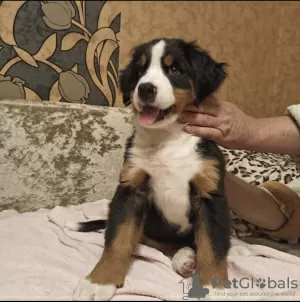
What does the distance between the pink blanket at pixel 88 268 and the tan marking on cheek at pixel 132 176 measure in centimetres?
25

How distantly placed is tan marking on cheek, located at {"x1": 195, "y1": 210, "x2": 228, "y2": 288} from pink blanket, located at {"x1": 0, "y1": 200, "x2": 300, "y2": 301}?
0.06 meters

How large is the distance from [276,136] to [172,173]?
581 mm

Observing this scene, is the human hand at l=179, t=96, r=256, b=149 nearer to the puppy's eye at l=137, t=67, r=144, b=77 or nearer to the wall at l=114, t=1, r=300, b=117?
the puppy's eye at l=137, t=67, r=144, b=77

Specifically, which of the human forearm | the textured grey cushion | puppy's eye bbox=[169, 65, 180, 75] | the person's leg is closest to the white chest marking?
puppy's eye bbox=[169, 65, 180, 75]

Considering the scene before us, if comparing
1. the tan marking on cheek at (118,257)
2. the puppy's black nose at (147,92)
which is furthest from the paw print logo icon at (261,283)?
the puppy's black nose at (147,92)

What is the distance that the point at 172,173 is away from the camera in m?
1.35

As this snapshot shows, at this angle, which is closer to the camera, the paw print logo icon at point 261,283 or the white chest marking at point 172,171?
the paw print logo icon at point 261,283

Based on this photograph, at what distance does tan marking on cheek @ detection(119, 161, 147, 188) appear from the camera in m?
1.37

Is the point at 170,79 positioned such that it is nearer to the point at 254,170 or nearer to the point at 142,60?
the point at 142,60

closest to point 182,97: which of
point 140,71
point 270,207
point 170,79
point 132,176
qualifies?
point 170,79

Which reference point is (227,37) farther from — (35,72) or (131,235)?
(131,235)

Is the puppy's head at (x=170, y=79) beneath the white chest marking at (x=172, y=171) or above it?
above

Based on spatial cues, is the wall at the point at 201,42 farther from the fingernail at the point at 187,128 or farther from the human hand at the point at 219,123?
the fingernail at the point at 187,128

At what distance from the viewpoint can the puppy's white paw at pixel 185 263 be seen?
131cm
